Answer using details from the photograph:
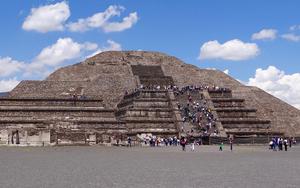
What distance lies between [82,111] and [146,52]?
23.3m

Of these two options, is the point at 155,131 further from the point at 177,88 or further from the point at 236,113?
the point at 177,88

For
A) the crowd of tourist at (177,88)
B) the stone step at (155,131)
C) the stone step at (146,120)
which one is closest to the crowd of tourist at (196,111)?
the crowd of tourist at (177,88)

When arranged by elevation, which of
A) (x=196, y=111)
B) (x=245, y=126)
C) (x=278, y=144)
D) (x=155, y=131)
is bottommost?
(x=278, y=144)

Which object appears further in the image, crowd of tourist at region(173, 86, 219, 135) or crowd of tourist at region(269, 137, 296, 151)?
crowd of tourist at region(173, 86, 219, 135)

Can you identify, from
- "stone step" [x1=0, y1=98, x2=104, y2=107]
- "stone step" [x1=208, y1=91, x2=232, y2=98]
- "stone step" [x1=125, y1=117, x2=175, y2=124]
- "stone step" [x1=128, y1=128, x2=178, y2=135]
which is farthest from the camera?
"stone step" [x1=208, y1=91, x2=232, y2=98]

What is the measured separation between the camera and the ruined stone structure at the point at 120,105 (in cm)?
4547

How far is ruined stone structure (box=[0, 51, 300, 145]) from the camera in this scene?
45469 mm

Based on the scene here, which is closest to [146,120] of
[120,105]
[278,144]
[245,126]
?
[120,105]

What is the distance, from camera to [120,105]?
5788cm

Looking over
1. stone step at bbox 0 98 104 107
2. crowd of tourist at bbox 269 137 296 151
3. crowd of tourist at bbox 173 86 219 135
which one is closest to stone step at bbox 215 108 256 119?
crowd of tourist at bbox 173 86 219 135

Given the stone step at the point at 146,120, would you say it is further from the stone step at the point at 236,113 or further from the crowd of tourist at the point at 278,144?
the crowd of tourist at the point at 278,144

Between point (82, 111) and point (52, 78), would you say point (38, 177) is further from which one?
point (52, 78)

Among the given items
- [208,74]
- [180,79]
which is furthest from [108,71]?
[208,74]

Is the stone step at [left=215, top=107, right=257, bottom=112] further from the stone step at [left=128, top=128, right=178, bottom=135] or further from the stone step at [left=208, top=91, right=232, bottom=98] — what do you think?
the stone step at [left=128, top=128, right=178, bottom=135]
